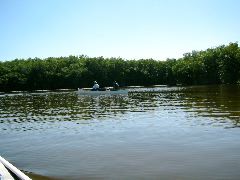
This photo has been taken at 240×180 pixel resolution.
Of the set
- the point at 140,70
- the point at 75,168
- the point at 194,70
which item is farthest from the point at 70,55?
the point at 75,168

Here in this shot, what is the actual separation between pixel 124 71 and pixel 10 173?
496 ft

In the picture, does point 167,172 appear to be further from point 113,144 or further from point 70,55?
point 70,55

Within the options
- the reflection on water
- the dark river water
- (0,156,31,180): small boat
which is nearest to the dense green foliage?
the reflection on water

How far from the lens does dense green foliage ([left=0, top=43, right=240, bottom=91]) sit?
13275 cm

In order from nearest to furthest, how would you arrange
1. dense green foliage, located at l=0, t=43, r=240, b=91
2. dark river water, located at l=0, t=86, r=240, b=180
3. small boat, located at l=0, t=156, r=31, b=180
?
small boat, located at l=0, t=156, r=31, b=180
dark river water, located at l=0, t=86, r=240, b=180
dense green foliage, located at l=0, t=43, r=240, b=91

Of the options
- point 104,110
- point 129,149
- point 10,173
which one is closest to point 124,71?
point 104,110

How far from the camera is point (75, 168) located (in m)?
14.1

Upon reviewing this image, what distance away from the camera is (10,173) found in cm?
916

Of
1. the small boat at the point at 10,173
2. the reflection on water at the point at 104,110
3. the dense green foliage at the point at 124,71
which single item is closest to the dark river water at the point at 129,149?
the reflection on water at the point at 104,110

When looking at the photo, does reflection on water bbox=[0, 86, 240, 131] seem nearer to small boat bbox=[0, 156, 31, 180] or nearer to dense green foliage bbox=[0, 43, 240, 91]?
small boat bbox=[0, 156, 31, 180]

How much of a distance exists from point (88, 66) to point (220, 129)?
453 ft

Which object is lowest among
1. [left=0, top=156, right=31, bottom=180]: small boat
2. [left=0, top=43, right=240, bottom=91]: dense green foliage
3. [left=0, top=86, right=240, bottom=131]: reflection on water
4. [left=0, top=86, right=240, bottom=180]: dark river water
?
[left=0, top=86, right=240, bottom=180]: dark river water

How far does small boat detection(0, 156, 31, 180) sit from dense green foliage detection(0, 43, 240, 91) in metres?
125

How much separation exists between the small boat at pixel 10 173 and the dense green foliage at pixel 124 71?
125380 millimetres
